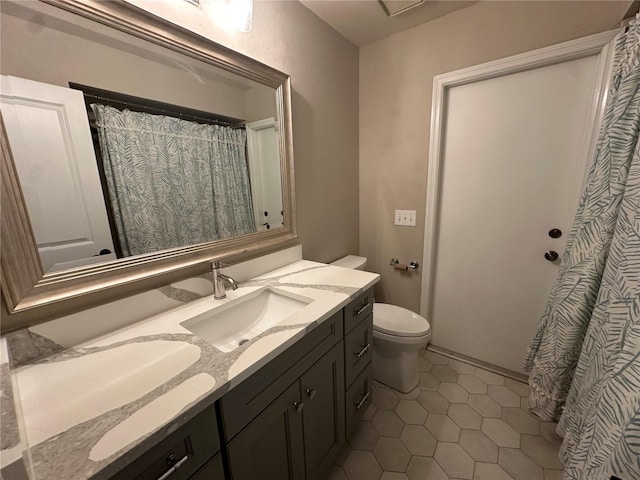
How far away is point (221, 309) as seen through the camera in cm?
106

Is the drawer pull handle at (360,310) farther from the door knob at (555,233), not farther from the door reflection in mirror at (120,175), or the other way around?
the door knob at (555,233)

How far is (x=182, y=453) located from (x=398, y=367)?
1392mm

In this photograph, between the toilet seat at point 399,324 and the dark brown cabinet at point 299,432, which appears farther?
the toilet seat at point 399,324

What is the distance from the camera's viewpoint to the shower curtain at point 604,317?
776 millimetres

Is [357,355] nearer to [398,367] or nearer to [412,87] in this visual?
[398,367]

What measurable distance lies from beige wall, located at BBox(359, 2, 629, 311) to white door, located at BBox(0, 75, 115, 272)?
172 centimetres

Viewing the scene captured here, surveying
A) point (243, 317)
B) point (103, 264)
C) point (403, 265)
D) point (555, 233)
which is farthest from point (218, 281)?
point (555, 233)

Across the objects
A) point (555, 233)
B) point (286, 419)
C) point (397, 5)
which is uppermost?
point (397, 5)

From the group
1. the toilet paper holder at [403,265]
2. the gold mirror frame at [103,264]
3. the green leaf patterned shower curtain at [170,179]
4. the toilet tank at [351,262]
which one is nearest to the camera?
the gold mirror frame at [103,264]

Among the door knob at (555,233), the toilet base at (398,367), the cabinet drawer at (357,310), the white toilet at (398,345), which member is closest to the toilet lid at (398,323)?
the white toilet at (398,345)

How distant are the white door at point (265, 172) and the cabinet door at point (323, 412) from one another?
753 mm

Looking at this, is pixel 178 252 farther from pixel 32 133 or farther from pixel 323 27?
pixel 323 27

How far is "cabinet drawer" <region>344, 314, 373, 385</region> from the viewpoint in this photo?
1203 mm

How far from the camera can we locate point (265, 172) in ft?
4.57
